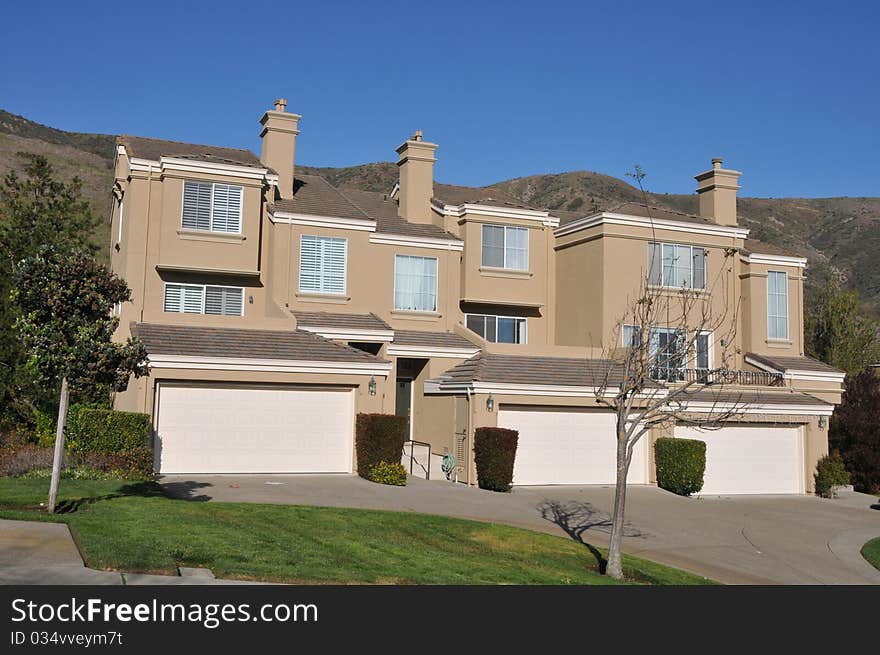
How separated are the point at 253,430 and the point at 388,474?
3.76 m

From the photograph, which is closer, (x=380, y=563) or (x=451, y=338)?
(x=380, y=563)

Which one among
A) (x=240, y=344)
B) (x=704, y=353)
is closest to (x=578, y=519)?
(x=240, y=344)

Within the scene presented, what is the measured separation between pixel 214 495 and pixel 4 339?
12.2 metres

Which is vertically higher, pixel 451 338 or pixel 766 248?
pixel 766 248

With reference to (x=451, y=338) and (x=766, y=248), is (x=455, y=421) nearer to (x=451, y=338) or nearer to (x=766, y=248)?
(x=451, y=338)

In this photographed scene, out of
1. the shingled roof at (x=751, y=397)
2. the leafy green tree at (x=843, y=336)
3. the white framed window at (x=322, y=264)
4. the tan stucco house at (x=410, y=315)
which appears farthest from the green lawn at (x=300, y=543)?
the leafy green tree at (x=843, y=336)

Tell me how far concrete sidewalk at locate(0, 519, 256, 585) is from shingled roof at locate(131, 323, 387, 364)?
36.4ft

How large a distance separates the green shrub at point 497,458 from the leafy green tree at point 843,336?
2242cm

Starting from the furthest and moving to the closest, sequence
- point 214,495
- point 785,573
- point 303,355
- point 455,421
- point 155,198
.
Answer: point 155,198 < point 455,421 < point 303,355 < point 214,495 < point 785,573

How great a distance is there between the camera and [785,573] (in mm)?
15875

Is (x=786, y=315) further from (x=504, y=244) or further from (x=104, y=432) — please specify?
(x=104, y=432)

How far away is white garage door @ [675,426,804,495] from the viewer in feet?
90.3

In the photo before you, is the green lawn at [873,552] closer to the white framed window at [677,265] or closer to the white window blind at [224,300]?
the white framed window at [677,265]
